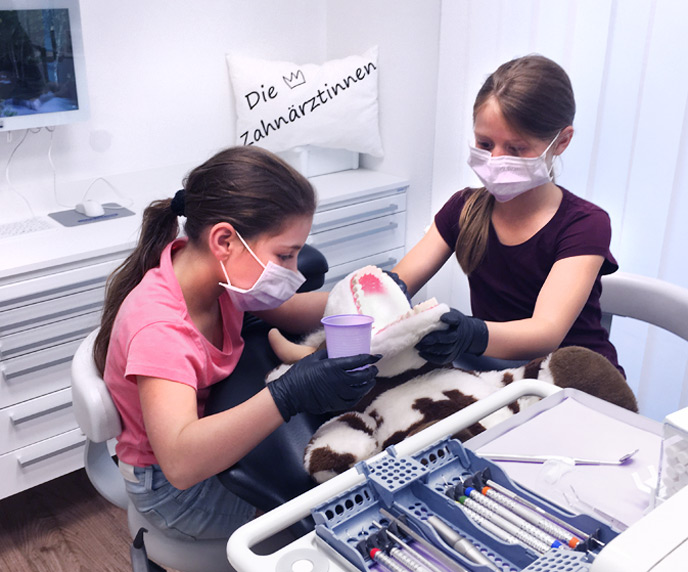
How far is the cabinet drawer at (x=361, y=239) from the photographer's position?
8.29ft

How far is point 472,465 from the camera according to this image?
2.63 feet

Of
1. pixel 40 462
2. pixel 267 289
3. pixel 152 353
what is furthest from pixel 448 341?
pixel 40 462

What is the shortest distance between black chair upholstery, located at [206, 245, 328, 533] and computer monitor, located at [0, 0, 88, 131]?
43.9 inches

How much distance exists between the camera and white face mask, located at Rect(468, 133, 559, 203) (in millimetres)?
1467

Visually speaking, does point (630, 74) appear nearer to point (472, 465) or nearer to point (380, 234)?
point (380, 234)

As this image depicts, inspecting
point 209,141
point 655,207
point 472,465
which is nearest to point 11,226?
point 209,141

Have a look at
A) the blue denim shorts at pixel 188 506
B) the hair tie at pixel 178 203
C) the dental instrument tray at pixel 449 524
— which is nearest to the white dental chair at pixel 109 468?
the blue denim shorts at pixel 188 506

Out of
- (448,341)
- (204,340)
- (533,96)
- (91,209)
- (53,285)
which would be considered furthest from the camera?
(91,209)

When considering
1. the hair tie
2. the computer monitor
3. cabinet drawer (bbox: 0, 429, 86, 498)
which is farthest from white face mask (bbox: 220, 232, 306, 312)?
the computer monitor

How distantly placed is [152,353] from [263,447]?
0.22 metres

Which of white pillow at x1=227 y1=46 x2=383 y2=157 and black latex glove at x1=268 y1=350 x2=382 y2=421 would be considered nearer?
black latex glove at x1=268 y1=350 x2=382 y2=421

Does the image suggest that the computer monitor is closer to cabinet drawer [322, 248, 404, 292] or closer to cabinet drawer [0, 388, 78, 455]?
cabinet drawer [0, 388, 78, 455]

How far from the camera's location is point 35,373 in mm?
1937

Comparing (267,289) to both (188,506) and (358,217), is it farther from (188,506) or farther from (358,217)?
(358,217)
